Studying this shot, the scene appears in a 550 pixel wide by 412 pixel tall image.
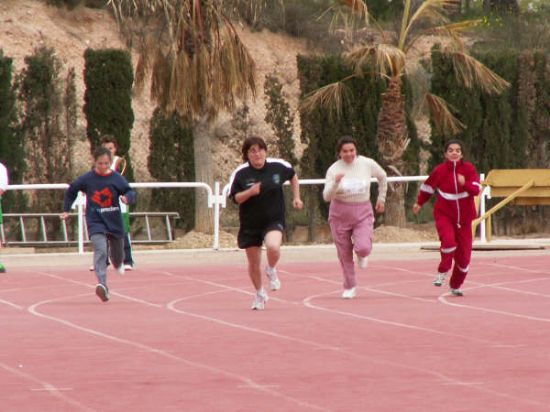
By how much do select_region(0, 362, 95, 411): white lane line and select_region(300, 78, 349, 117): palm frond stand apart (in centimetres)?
1908

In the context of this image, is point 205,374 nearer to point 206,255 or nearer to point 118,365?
point 118,365

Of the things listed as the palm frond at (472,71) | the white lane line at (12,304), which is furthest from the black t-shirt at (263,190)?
the palm frond at (472,71)

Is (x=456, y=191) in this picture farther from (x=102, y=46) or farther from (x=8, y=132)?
(x=102, y=46)

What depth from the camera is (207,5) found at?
93.4 ft

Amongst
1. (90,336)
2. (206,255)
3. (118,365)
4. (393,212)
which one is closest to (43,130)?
(393,212)

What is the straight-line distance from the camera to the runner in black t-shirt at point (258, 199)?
1542cm

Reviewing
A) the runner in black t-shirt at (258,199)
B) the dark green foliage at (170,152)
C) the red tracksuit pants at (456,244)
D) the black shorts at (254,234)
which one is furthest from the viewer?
the dark green foliage at (170,152)

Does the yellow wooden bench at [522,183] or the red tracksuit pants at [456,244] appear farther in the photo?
the yellow wooden bench at [522,183]

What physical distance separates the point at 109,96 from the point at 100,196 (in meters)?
16.5

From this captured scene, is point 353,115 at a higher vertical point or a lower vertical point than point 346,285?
higher

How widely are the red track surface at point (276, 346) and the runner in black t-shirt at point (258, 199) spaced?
2.27 feet

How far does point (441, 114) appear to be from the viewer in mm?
30875

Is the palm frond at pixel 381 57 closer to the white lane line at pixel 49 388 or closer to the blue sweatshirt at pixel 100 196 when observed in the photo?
the blue sweatshirt at pixel 100 196

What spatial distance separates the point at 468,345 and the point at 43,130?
78.7ft
